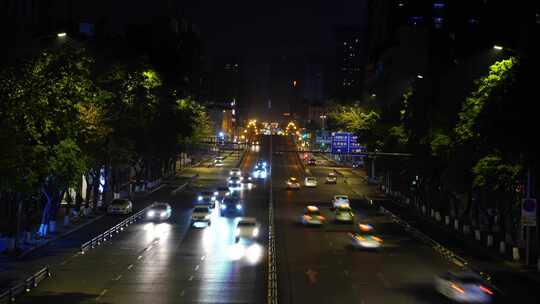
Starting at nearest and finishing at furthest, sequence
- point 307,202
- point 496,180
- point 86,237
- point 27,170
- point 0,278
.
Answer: point 0,278 < point 27,170 < point 496,180 < point 86,237 < point 307,202

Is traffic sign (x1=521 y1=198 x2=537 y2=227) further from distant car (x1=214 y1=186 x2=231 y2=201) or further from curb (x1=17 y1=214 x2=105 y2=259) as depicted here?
distant car (x1=214 y1=186 x2=231 y2=201)

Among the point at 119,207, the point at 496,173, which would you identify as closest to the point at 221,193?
the point at 119,207

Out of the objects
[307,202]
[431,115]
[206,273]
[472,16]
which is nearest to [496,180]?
[206,273]

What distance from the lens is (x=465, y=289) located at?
26.8 meters

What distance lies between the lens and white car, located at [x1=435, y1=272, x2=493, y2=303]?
26609mm

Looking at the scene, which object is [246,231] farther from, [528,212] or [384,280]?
[528,212]

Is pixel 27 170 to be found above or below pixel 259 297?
above

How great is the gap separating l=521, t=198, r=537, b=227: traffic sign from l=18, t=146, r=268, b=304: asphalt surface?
13217 mm

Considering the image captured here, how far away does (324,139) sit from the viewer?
159 meters

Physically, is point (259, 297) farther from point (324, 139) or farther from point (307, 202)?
point (324, 139)

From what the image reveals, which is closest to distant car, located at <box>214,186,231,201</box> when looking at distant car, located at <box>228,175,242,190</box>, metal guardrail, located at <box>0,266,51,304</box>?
distant car, located at <box>228,175,242,190</box>

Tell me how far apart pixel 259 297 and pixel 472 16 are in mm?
127076

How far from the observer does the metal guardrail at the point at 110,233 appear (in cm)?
4262

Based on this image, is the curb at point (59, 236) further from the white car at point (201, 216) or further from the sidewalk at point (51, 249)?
the white car at point (201, 216)
